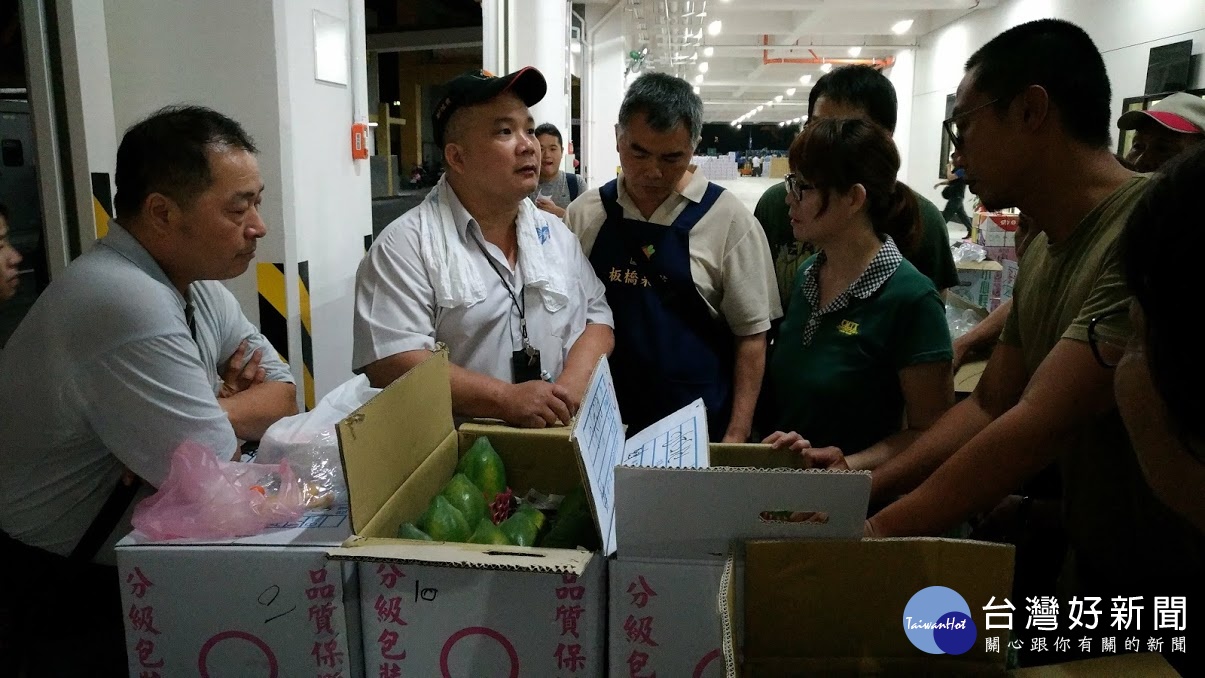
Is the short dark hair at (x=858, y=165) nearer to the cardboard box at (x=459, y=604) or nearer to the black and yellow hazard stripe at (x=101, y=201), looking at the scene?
the cardboard box at (x=459, y=604)

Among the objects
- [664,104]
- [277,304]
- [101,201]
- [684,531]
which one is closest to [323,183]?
[277,304]

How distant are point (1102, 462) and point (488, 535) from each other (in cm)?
101

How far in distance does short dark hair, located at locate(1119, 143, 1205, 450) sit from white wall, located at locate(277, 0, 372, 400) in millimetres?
2318

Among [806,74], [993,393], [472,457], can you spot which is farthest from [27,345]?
[806,74]

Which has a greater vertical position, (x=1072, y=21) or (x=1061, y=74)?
(x=1072, y=21)

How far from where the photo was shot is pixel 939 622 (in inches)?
34.3

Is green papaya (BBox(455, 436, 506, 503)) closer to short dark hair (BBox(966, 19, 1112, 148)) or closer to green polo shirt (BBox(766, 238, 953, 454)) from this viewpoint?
green polo shirt (BBox(766, 238, 953, 454))

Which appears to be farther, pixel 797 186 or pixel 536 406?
pixel 797 186

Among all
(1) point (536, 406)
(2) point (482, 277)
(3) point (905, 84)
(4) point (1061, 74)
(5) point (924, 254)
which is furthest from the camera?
(3) point (905, 84)

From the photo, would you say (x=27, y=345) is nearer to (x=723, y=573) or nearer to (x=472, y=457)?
(x=472, y=457)

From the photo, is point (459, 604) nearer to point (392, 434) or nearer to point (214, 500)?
point (392, 434)

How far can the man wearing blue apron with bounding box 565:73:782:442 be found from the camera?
6.52ft

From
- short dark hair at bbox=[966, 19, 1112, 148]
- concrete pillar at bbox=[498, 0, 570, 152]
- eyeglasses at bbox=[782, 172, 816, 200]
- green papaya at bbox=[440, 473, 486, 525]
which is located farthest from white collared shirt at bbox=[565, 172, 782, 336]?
concrete pillar at bbox=[498, 0, 570, 152]

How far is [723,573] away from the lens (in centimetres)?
91
